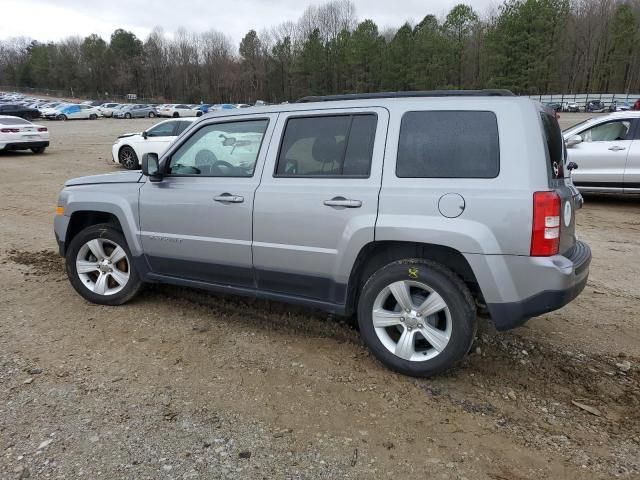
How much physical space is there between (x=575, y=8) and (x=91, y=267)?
355 feet

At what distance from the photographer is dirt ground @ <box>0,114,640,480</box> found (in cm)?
273

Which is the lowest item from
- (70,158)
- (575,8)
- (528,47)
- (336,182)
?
(70,158)

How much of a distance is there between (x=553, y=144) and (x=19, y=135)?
20.2 m

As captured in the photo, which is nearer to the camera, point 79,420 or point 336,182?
point 79,420

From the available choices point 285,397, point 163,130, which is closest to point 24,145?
point 163,130

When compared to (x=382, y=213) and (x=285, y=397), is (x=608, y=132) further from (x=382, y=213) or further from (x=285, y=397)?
(x=285, y=397)

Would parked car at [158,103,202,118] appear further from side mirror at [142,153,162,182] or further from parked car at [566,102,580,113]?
side mirror at [142,153,162,182]

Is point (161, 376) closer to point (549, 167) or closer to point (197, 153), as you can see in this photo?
point (197, 153)

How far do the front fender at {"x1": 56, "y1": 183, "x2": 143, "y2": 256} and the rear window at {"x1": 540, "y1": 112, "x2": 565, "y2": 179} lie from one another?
326 centimetres

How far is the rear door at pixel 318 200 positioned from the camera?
11.6 ft

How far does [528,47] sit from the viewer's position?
7862 centimetres

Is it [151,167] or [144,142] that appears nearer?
[151,167]

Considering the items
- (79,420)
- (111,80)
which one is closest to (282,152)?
(79,420)

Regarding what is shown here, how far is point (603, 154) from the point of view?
386 inches
